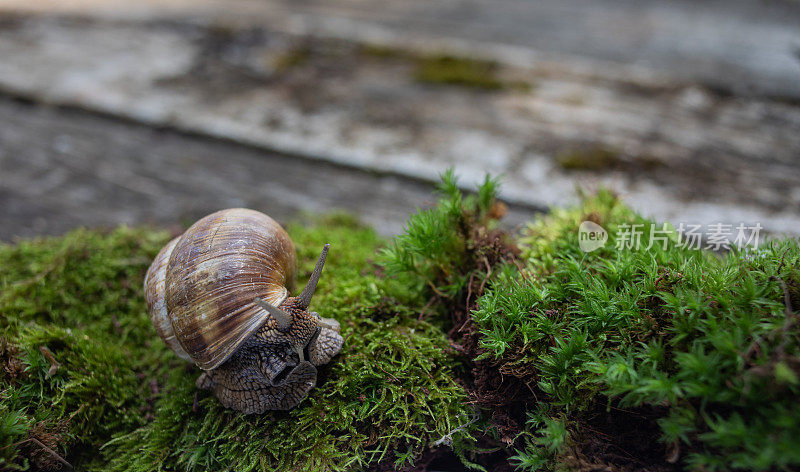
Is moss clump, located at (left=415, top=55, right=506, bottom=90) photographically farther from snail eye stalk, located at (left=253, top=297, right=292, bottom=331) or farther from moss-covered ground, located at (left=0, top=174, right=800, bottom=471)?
snail eye stalk, located at (left=253, top=297, right=292, bottom=331)

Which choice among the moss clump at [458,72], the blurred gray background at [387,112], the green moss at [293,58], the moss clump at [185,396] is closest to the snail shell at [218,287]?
the moss clump at [185,396]

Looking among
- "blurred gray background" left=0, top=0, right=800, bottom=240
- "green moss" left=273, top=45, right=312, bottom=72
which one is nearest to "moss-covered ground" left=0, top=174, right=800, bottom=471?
"blurred gray background" left=0, top=0, right=800, bottom=240

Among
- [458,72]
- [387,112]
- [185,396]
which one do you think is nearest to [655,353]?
[185,396]

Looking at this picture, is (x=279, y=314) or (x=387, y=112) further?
(x=387, y=112)

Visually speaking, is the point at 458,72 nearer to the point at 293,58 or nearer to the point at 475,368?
the point at 293,58

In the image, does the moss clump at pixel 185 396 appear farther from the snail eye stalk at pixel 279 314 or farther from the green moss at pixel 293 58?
the green moss at pixel 293 58

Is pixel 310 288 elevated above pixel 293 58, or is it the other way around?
pixel 293 58

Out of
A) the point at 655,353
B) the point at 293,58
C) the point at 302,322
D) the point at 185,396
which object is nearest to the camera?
the point at 655,353
